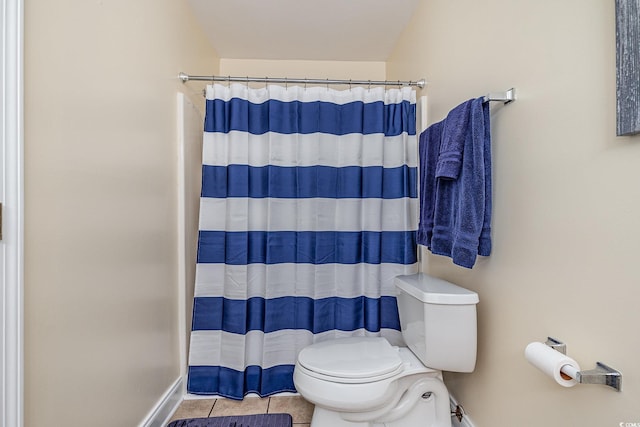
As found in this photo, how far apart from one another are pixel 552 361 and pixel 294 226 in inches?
50.6

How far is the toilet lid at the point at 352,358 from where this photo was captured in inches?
52.2

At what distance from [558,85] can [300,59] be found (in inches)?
79.9

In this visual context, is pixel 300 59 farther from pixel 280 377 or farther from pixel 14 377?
pixel 14 377

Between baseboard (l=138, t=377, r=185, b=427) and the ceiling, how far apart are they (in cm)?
220

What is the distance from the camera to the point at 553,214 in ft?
3.05

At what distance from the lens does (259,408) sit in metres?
1.73

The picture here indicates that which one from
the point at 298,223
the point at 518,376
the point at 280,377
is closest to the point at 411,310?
the point at 518,376

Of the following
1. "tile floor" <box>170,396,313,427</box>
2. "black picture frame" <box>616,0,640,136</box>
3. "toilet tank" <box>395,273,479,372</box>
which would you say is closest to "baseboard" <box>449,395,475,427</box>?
"toilet tank" <box>395,273,479,372</box>

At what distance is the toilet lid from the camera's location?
1.33m

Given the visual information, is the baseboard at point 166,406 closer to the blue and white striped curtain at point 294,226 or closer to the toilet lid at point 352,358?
the blue and white striped curtain at point 294,226

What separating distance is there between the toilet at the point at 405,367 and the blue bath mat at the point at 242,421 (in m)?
A: 0.27

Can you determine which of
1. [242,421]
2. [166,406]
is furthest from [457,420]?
[166,406]

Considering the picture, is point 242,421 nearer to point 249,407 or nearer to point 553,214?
point 249,407

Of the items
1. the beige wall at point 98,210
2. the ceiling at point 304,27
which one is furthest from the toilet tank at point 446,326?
the ceiling at point 304,27
